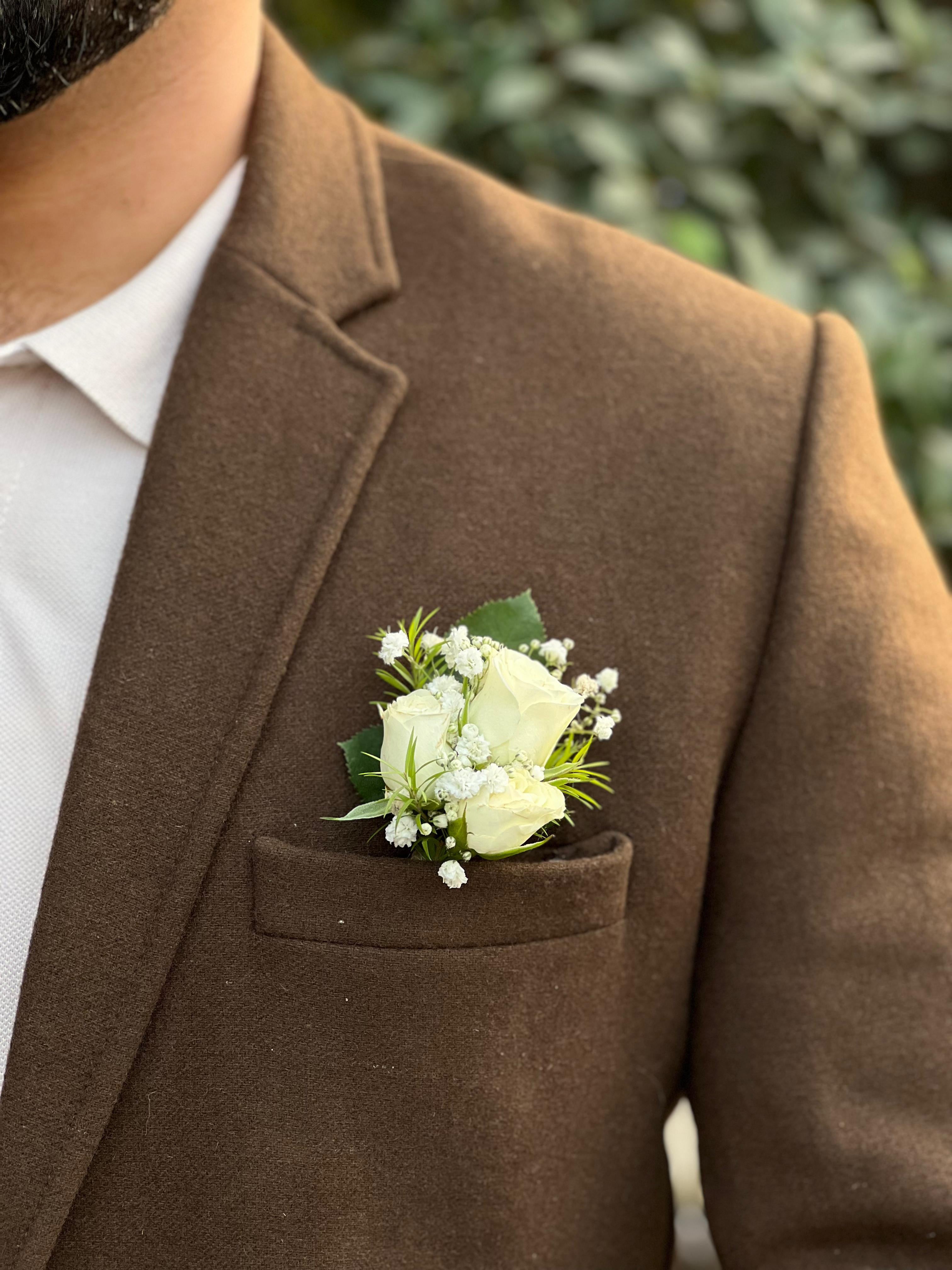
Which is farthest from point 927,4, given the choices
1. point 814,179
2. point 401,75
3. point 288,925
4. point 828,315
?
point 288,925

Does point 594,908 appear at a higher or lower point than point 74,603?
lower

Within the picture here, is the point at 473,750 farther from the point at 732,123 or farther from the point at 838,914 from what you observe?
the point at 732,123

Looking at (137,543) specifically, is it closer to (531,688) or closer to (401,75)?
(531,688)

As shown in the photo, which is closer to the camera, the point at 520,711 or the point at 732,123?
the point at 520,711

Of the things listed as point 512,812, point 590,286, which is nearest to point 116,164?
point 590,286

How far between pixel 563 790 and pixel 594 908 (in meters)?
0.11

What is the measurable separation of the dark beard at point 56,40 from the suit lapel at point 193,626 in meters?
0.16

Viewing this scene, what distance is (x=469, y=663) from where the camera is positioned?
31.2 inches

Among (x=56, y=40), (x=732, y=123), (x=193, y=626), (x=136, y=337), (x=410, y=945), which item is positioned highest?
(x=56, y=40)

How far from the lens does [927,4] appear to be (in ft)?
7.83

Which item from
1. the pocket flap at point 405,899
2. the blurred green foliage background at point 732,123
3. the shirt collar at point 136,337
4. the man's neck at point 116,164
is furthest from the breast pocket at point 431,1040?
the blurred green foliage background at point 732,123

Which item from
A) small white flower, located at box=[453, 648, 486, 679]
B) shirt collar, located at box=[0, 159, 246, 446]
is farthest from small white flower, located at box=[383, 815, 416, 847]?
shirt collar, located at box=[0, 159, 246, 446]

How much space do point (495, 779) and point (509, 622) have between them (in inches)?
5.7

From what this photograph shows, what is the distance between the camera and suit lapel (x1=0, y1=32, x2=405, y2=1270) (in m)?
0.79
